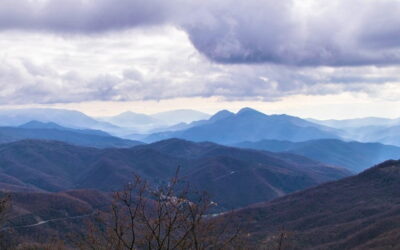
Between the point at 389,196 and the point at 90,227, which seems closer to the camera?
the point at 90,227

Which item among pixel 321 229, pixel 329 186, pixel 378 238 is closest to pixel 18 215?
pixel 321 229

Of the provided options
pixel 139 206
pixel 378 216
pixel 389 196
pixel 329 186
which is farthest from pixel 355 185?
pixel 139 206

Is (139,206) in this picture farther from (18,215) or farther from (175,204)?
(18,215)

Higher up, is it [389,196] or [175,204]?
[175,204]

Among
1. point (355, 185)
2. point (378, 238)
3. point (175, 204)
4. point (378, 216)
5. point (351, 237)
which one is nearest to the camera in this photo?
point (175, 204)

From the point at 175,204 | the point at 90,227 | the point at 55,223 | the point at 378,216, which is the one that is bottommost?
the point at 55,223

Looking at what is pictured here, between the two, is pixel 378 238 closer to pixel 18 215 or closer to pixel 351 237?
pixel 351 237

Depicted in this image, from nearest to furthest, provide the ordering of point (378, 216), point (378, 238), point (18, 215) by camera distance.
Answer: point (378, 238)
point (378, 216)
point (18, 215)
